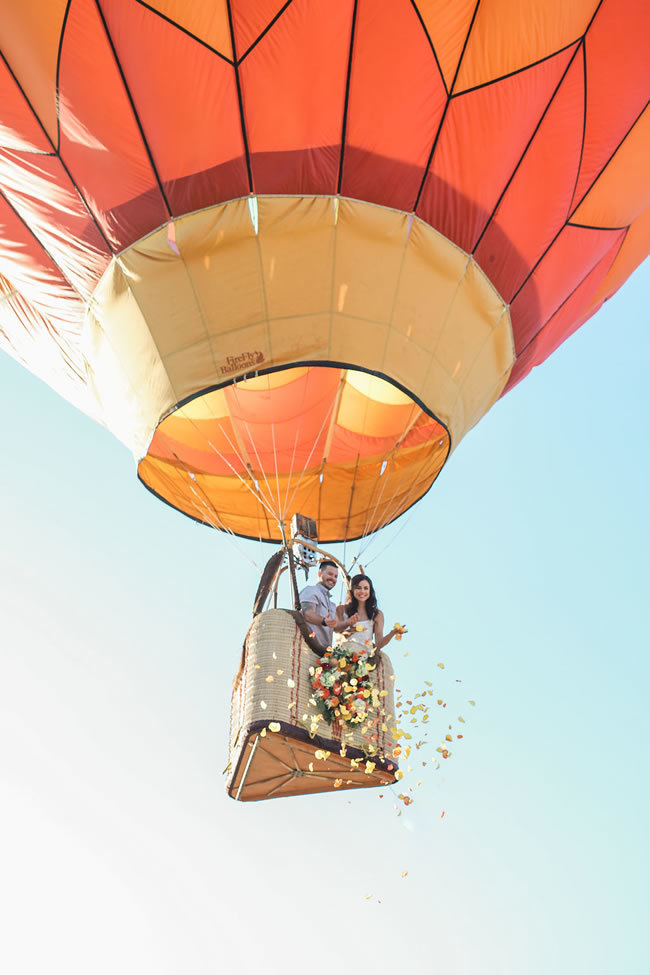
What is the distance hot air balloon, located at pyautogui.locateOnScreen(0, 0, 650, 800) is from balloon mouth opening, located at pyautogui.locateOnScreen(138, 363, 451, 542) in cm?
103

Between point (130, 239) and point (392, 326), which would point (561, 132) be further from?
point (130, 239)

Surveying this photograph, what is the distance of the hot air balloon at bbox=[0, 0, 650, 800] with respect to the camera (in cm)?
404

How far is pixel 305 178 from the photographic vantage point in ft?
14.1

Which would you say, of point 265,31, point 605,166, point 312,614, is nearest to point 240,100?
point 265,31

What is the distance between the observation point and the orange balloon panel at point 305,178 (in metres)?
4.04

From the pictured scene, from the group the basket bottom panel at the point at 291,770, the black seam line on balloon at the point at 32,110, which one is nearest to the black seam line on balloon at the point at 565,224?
the black seam line on balloon at the point at 32,110

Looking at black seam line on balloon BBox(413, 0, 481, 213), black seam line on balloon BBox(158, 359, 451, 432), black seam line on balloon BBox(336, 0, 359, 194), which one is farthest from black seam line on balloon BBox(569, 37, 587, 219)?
black seam line on balloon BBox(158, 359, 451, 432)

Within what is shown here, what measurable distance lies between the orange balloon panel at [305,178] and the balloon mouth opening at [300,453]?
38.3 inches

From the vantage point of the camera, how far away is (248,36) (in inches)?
157

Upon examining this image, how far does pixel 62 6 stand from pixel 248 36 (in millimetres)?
885

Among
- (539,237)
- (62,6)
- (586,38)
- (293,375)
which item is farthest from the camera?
(293,375)

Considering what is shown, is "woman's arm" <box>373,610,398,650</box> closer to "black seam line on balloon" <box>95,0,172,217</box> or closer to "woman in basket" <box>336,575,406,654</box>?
"woman in basket" <box>336,575,406,654</box>

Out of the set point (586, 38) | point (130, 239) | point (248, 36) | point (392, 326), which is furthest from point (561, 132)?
point (130, 239)

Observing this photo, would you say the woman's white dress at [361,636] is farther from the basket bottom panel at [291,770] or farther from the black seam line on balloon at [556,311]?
the black seam line on balloon at [556,311]
